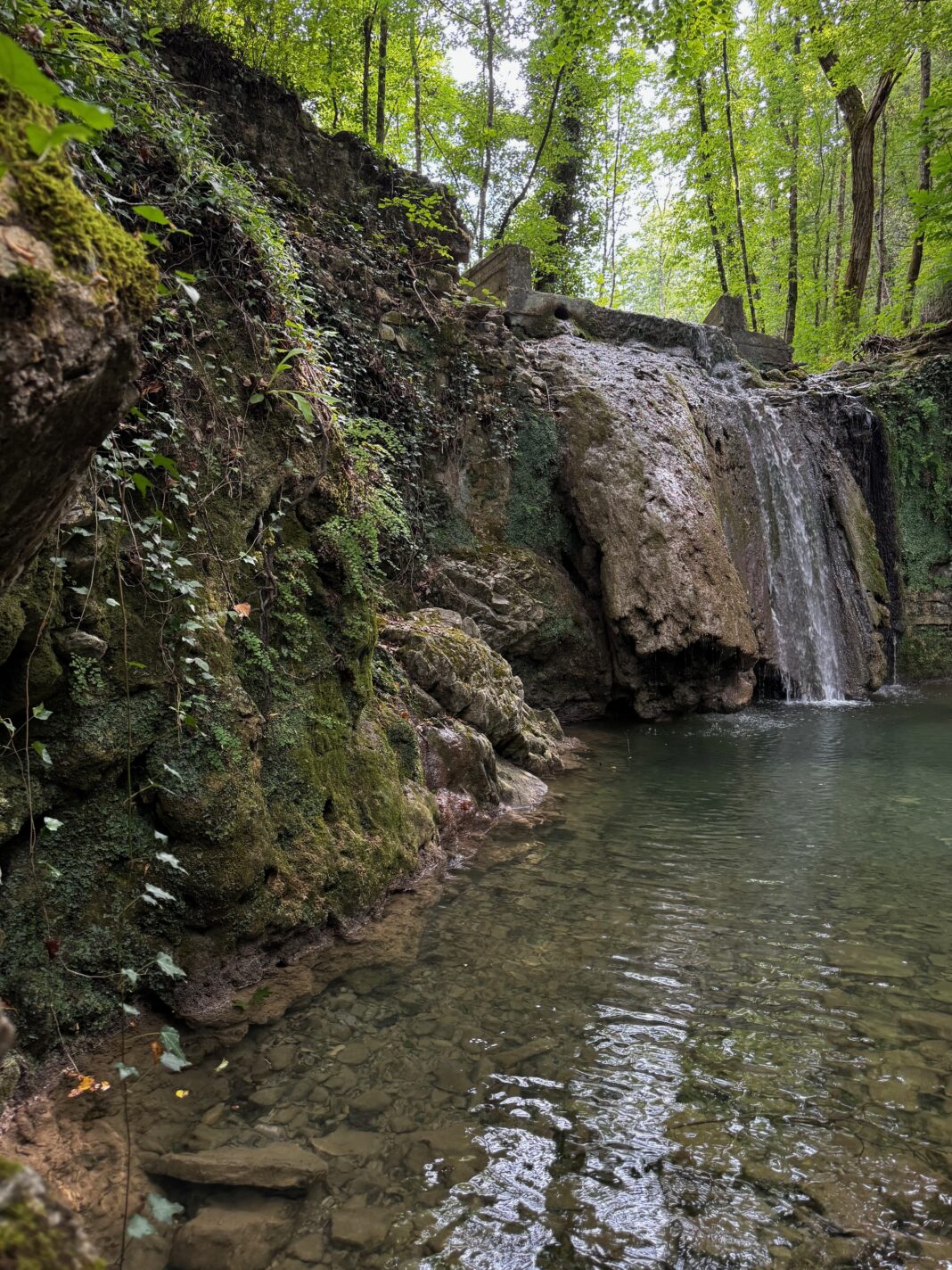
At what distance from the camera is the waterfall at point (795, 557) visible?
1086cm

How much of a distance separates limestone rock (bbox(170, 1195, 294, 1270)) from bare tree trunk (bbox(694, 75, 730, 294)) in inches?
776

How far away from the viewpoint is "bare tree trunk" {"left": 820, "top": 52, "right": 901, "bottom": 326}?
14562 mm

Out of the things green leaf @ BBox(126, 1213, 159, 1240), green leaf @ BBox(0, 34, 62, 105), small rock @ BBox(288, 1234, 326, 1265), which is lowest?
small rock @ BBox(288, 1234, 326, 1265)

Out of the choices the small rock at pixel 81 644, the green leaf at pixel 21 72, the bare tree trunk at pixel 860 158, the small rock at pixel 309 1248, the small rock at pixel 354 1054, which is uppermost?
the bare tree trunk at pixel 860 158

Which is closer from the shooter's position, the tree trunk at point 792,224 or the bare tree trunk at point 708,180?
the bare tree trunk at point 708,180

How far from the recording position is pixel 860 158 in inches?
595

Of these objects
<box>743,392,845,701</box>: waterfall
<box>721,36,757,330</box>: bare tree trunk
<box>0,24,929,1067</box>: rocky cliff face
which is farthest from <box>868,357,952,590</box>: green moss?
<box>721,36,757,330</box>: bare tree trunk

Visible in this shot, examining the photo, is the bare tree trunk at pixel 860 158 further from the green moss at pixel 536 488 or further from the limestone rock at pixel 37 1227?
the limestone rock at pixel 37 1227

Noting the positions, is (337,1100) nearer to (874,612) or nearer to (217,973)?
(217,973)

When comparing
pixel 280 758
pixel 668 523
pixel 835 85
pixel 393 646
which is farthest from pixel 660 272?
pixel 280 758

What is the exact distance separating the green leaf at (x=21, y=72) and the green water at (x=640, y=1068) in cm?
269

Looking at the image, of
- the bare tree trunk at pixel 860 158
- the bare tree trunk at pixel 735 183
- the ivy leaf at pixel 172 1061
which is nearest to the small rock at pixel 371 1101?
the ivy leaf at pixel 172 1061

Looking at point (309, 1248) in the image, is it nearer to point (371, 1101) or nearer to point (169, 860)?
point (371, 1101)

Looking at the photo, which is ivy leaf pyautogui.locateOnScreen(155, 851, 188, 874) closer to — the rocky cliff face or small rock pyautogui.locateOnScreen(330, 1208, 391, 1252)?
the rocky cliff face
